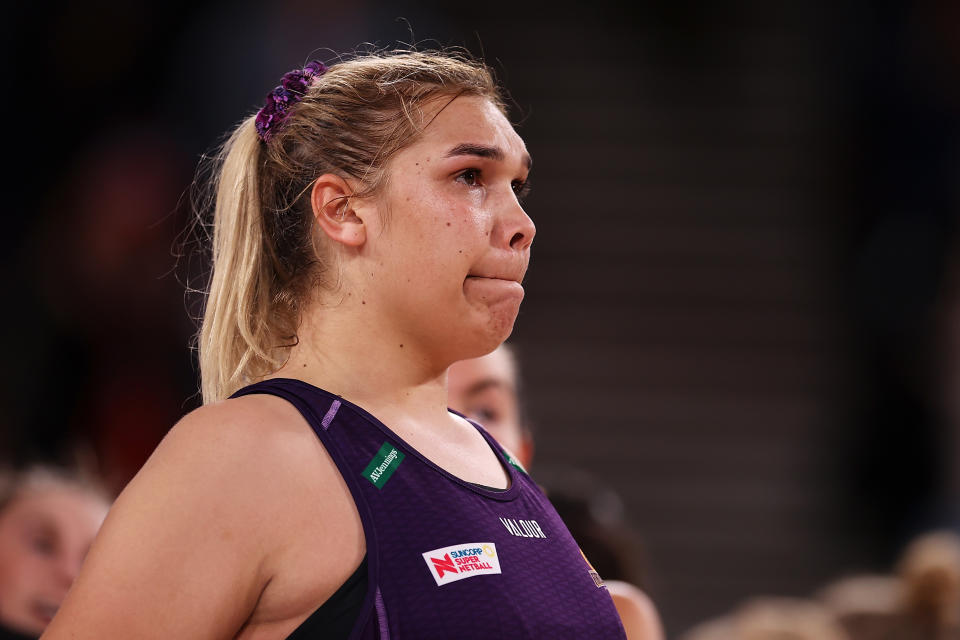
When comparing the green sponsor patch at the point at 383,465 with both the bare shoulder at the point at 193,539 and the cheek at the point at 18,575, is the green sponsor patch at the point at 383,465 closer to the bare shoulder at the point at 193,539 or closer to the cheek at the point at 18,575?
the bare shoulder at the point at 193,539

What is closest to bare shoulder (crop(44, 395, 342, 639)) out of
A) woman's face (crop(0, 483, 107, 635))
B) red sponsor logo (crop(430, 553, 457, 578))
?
red sponsor logo (crop(430, 553, 457, 578))

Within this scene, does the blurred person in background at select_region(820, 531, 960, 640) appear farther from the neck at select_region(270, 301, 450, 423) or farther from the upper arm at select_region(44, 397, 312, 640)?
the upper arm at select_region(44, 397, 312, 640)

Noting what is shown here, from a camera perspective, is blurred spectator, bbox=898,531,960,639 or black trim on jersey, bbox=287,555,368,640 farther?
blurred spectator, bbox=898,531,960,639

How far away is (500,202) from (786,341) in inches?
211

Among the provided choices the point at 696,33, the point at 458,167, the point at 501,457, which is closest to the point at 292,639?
the point at 501,457

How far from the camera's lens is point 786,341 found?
21.5ft

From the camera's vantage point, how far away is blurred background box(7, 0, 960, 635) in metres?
5.83

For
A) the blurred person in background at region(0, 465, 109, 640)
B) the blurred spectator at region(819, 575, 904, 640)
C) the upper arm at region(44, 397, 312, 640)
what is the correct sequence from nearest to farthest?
1. the upper arm at region(44, 397, 312, 640)
2. the blurred person in background at region(0, 465, 109, 640)
3. the blurred spectator at region(819, 575, 904, 640)

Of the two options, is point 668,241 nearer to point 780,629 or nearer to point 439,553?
point 780,629

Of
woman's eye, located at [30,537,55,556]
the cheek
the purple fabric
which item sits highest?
the purple fabric

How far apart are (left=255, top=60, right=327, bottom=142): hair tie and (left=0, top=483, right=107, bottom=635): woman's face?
40.6 inches

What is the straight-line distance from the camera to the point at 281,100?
1612 mm

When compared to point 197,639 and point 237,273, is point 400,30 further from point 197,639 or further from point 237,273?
point 197,639

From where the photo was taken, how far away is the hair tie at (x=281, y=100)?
161cm
